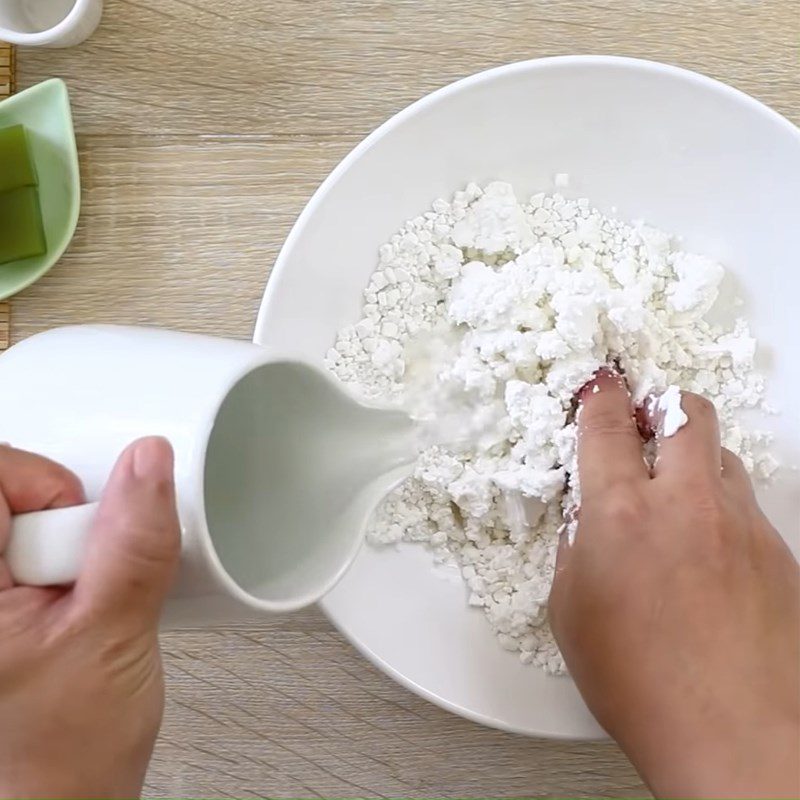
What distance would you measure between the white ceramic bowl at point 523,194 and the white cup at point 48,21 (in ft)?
0.82

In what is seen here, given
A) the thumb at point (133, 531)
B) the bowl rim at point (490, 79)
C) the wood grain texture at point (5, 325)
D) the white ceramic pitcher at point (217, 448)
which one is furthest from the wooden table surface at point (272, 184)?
the thumb at point (133, 531)

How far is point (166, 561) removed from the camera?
1.24 feet

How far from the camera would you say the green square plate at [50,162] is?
706 mm

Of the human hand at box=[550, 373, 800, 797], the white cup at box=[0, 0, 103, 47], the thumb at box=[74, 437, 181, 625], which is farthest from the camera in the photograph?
the white cup at box=[0, 0, 103, 47]

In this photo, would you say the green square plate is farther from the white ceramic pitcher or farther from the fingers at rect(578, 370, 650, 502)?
the fingers at rect(578, 370, 650, 502)

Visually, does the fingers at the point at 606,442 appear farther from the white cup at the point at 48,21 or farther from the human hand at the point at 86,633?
the white cup at the point at 48,21

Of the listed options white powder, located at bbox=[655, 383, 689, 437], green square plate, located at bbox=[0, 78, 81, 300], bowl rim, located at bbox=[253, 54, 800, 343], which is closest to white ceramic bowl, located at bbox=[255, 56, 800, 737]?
bowl rim, located at bbox=[253, 54, 800, 343]

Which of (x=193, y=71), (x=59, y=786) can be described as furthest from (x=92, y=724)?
(x=193, y=71)

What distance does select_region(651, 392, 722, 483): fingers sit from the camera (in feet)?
1.90

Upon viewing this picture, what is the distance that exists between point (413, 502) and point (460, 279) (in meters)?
0.16

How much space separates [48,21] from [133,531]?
571mm

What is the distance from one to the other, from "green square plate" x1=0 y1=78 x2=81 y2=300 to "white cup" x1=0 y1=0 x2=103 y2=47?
1.3 inches

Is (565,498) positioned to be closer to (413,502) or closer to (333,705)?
(413,502)

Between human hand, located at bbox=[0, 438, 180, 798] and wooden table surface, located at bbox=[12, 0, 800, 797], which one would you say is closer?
human hand, located at bbox=[0, 438, 180, 798]
